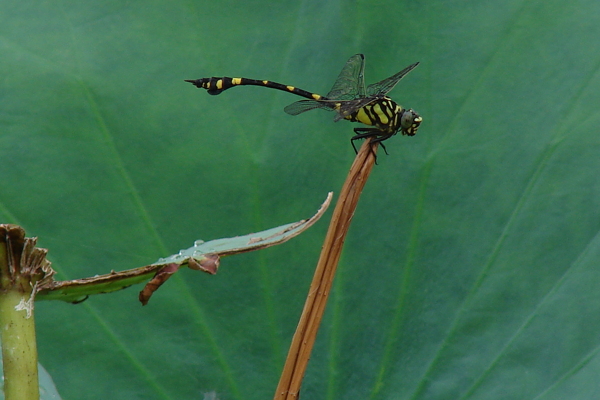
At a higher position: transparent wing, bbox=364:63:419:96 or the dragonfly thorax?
transparent wing, bbox=364:63:419:96

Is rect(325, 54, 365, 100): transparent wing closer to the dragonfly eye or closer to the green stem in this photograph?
the dragonfly eye

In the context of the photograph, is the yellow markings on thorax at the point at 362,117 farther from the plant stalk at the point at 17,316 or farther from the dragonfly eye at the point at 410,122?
the plant stalk at the point at 17,316

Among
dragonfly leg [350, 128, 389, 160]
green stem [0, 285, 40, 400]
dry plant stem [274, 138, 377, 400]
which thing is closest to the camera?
green stem [0, 285, 40, 400]

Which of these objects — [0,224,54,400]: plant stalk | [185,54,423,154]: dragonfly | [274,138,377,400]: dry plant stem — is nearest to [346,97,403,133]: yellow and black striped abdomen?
[185,54,423,154]: dragonfly

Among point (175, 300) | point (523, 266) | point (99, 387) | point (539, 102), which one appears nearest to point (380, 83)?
point (539, 102)

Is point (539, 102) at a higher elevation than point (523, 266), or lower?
higher

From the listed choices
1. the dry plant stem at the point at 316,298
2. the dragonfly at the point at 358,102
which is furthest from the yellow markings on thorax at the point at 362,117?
the dry plant stem at the point at 316,298

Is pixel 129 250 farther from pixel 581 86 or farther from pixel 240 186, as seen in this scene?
pixel 581 86
